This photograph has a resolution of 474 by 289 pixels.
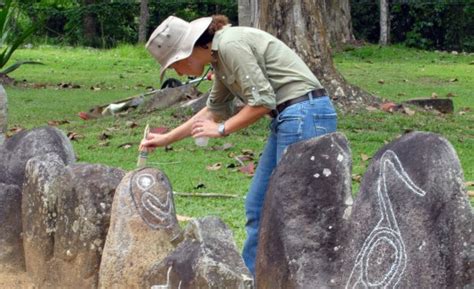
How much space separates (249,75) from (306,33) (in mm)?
5689

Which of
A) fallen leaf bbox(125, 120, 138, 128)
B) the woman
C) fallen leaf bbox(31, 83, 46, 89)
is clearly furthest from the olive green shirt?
fallen leaf bbox(31, 83, 46, 89)

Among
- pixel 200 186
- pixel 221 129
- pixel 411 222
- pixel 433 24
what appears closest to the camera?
pixel 411 222

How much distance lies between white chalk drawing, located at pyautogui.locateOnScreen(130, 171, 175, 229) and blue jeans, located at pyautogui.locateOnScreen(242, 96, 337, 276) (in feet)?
1.96

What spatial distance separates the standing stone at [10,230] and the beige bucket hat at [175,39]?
86 centimetres

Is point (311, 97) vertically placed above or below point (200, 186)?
above

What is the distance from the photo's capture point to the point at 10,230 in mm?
4488

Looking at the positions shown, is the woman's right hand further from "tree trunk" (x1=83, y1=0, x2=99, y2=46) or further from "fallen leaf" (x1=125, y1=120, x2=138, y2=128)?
"tree trunk" (x1=83, y1=0, x2=99, y2=46)

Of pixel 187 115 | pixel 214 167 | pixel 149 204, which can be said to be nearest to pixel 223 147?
pixel 214 167

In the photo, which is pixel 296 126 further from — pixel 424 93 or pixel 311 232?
pixel 424 93

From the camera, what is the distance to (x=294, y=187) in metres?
3.47

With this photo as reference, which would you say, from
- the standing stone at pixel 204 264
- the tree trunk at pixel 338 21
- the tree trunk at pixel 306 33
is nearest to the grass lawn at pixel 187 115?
the tree trunk at pixel 306 33

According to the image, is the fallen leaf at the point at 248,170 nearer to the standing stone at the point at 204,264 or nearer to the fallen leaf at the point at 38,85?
the standing stone at the point at 204,264

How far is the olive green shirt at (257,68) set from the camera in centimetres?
432

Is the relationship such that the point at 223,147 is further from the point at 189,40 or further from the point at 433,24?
the point at 433,24
